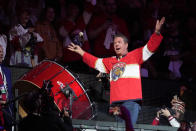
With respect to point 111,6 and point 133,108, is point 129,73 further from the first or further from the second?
point 111,6

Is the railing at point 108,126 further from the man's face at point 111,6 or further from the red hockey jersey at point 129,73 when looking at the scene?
the man's face at point 111,6

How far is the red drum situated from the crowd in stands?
67 centimetres

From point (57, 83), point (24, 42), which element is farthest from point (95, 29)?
point (57, 83)

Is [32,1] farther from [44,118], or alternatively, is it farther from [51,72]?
[44,118]

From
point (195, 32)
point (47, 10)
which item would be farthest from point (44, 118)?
point (195, 32)

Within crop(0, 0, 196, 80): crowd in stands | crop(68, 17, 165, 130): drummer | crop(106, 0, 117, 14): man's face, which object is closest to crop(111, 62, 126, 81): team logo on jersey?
crop(68, 17, 165, 130): drummer

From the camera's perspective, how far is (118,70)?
630 cm

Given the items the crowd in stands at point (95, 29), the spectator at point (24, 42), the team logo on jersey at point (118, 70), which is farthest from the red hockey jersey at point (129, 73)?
the spectator at point (24, 42)

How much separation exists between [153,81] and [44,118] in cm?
400

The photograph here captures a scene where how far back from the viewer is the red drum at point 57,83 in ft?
21.3

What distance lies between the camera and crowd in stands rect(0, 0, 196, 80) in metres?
7.83

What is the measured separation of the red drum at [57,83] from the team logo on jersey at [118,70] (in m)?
0.52

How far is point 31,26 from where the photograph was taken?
7688 mm

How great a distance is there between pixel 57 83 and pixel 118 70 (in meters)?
0.97
